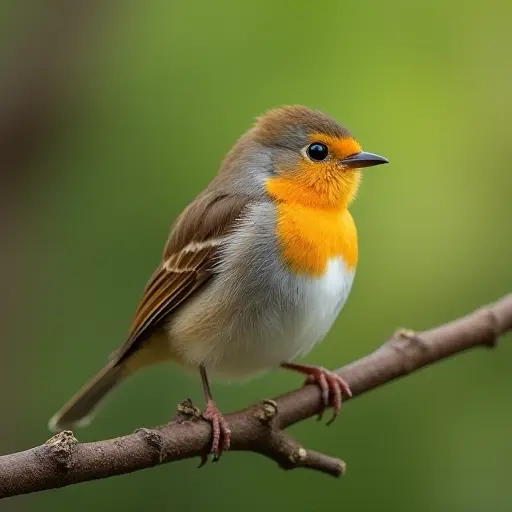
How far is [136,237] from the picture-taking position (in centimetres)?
461

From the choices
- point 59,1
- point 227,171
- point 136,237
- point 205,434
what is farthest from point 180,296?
point 59,1

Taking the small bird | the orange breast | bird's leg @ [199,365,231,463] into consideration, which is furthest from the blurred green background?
bird's leg @ [199,365,231,463]

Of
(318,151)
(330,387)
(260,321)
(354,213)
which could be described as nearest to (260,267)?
(260,321)

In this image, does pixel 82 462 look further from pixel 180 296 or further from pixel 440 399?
pixel 440 399

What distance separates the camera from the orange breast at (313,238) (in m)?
3.31

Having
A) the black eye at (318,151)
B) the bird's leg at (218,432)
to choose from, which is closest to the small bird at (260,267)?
the black eye at (318,151)

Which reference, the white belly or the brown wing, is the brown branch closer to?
the white belly

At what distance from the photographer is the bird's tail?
3.78m

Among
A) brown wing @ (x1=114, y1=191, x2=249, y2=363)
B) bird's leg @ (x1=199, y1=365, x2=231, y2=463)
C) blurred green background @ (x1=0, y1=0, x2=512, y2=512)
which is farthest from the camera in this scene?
blurred green background @ (x1=0, y1=0, x2=512, y2=512)

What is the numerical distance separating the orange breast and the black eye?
0.27m

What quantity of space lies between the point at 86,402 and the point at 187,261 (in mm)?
817

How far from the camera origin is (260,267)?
10.8 feet

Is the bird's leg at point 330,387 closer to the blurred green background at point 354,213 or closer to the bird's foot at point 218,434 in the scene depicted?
the bird's foot at point 218,434

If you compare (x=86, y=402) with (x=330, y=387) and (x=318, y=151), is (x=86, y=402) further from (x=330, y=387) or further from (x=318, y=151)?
(x=318, y=151)
